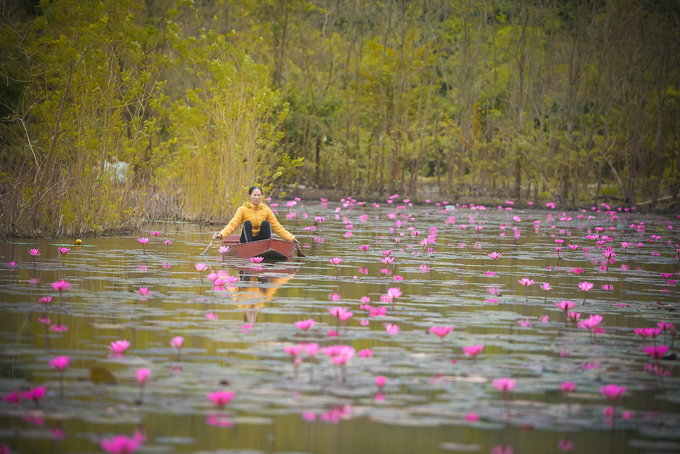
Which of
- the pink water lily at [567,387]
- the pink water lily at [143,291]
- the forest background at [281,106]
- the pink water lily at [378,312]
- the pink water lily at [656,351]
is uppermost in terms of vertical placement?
the forest background at [281,106]

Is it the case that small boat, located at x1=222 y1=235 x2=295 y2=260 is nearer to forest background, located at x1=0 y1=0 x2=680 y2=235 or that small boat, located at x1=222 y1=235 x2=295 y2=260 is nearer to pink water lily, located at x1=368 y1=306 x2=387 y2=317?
forest background, located at x1=0 y1=0 x2=680 y2=235

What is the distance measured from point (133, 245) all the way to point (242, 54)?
740 centimetres

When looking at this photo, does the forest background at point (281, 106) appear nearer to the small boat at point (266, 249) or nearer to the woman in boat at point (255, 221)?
the woman in boat at point (255, 221)

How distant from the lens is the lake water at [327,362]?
403cm

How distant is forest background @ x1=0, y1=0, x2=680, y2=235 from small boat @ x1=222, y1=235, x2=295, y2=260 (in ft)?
10.9

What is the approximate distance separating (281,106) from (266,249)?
89.2ft

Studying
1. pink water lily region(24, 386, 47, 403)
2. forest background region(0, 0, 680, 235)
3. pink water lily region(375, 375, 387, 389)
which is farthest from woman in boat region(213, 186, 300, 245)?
Answer: pink water lily region(24, 386, 47, 403)

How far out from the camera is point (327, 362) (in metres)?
5.45

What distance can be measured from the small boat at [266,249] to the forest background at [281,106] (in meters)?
3.31

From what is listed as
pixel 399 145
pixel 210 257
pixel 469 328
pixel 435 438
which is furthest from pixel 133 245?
pixel 399 145

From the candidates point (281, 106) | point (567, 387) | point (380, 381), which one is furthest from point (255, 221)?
point (281, 106)

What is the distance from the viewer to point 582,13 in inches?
1406

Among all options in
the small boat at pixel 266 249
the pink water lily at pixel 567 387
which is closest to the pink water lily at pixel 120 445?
the pink water lily at pixel 567 387

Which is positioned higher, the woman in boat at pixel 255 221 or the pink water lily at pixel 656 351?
the woman in boat at pixel 255 221
